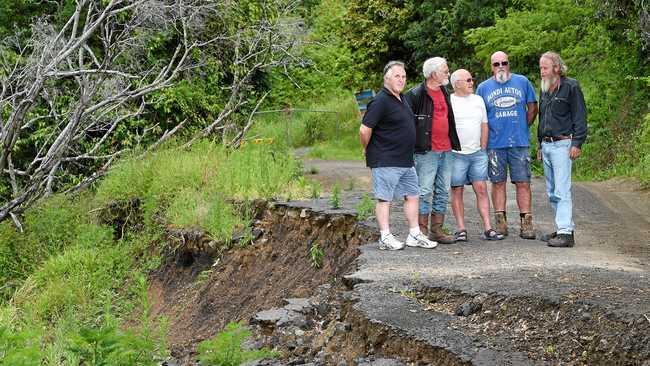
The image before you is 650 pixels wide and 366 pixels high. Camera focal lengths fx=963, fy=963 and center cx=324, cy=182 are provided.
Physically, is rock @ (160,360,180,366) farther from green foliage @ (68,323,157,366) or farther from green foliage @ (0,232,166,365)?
green foliage @ (0,232,166,365)

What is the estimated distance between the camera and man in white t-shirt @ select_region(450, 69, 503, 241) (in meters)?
9.27

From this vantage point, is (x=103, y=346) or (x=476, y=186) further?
(x=476, y=186)

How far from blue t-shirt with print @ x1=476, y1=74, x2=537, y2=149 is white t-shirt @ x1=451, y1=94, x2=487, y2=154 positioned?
0.12 metres

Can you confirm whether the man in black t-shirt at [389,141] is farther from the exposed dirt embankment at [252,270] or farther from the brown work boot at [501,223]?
the brown work boot at [501,223]

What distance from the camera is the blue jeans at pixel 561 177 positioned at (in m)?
9.00

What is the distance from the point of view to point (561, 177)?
356 inches

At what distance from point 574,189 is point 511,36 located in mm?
8194

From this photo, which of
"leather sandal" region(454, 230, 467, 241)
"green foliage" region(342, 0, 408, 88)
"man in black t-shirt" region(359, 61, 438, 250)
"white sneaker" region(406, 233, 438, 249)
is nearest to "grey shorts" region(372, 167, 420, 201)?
"man in black t-shirt" region(359, 61, 438, 250)

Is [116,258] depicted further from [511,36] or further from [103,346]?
[511,36]

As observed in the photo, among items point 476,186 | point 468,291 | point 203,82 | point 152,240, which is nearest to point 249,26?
point 203,82

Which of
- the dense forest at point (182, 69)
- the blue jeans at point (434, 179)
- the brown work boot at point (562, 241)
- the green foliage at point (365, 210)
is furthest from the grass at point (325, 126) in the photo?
the brown work boot at point (562, 241)

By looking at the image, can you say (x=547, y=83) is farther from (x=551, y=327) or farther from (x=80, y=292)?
(x=80, y=292)

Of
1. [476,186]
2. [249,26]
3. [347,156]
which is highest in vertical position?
[249,26]

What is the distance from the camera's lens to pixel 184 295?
37.8 ft
